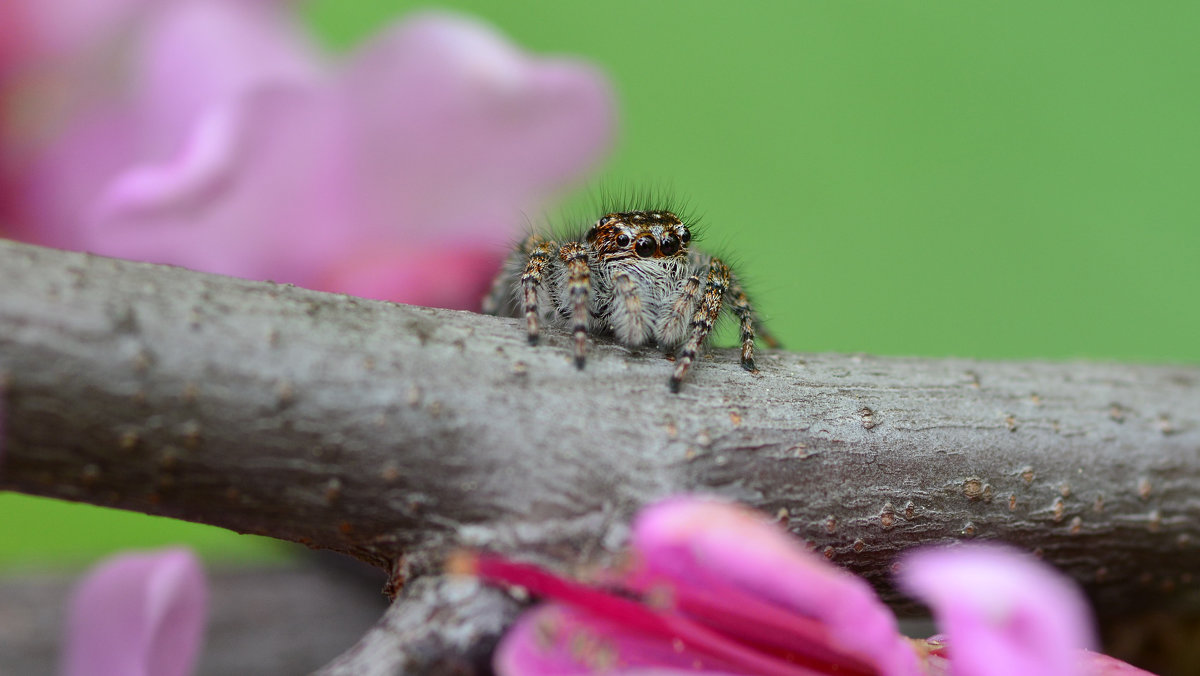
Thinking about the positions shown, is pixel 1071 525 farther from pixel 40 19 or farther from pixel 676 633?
pixel 40 19

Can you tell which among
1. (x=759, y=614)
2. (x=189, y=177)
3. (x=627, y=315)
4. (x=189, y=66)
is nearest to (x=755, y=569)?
(x=759, y=614)

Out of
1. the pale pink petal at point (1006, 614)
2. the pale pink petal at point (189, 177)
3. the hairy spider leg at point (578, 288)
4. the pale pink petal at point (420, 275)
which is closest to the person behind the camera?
the pale pink petal at point (1006, 614)

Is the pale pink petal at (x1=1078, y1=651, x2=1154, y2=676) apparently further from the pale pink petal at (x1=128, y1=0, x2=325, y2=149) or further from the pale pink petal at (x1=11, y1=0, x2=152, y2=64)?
the pale pink petal at (x1=11, y1=0, x2=152, y2=64)

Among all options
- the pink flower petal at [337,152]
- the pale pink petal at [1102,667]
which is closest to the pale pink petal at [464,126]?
the pink flower petal at [337,152]

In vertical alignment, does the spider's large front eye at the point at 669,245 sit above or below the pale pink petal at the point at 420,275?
below

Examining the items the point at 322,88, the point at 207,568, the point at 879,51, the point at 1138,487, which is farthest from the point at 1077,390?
the point at 879,51

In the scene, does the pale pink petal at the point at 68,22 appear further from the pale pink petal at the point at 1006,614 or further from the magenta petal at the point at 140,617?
the pale pink petal at the point at 1006,614

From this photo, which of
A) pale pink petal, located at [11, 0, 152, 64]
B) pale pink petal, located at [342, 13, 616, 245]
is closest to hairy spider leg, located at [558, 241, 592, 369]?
pale pink petal, located at [342, 13, 616, 245]

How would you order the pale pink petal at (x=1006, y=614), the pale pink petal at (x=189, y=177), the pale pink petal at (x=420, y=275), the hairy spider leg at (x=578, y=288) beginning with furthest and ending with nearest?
the pale pink petal at (x=420, y=275)
the pale pink petal at (x=189, y=177)
the hairy spider leg at (x=578, y=288)
the pale pink petal at (x=1006, y=614)
